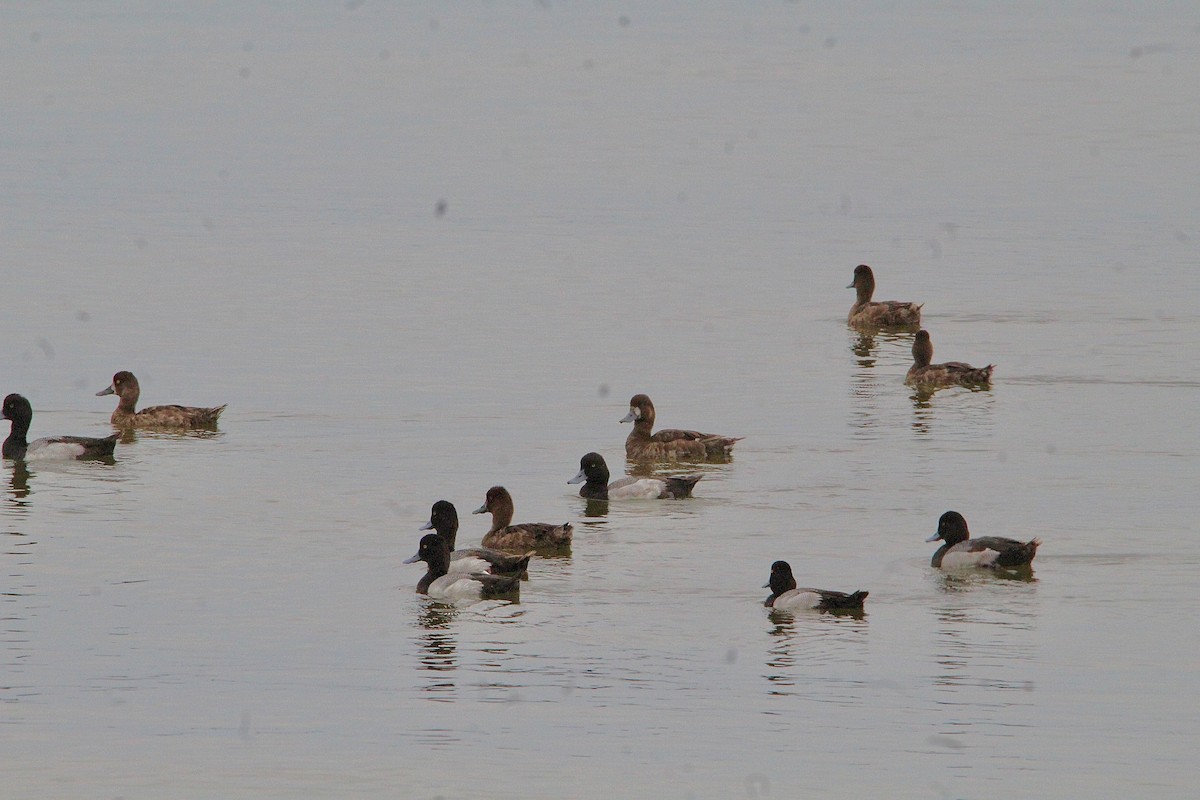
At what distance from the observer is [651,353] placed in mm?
29297

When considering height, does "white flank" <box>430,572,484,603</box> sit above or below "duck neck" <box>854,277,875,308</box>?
below

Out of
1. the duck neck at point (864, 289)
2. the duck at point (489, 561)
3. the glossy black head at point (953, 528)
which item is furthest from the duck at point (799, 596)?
the duck neck at point (864, 289)

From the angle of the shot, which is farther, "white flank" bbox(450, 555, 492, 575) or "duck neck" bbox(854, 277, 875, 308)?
"duck neck" bbox(854, 277, 875, 308)

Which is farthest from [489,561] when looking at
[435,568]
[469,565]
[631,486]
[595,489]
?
[631,486]

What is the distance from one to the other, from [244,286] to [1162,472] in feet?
55.9

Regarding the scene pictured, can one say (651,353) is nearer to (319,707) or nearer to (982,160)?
(319,707)

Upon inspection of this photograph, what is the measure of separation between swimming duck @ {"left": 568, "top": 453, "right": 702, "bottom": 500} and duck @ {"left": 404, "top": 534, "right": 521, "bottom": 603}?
11.3 ft

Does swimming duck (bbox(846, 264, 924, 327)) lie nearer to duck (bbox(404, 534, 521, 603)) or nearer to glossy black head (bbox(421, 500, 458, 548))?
glossy black head (bbox(421, 500, 458, 548))

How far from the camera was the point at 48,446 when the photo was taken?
75.3 ft

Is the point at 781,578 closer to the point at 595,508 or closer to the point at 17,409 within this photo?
the point at 595,508

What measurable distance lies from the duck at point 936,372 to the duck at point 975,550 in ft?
28.6

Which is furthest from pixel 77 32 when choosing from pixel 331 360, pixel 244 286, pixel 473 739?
pixel 473 739

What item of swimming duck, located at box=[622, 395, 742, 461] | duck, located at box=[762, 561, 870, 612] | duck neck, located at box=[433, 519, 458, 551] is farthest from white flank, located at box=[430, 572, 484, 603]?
swimming duck, located at box=[622, 395, 742, 461]

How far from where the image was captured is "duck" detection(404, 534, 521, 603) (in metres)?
17.1
